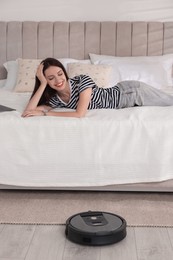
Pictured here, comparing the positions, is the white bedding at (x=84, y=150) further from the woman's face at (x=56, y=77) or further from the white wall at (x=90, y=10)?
the white wall at (x=90, y=10)

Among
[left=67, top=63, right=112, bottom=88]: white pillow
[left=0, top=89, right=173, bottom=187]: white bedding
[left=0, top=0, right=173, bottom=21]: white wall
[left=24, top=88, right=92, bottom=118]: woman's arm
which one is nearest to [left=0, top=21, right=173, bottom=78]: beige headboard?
[left=0, top=0, right=173, bottom=21]: white wall

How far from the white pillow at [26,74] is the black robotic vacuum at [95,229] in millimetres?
1959

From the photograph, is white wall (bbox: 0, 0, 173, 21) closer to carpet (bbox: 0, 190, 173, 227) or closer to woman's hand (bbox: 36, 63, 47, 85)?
woman's hand (bbox: 36, 63, 47, 85)

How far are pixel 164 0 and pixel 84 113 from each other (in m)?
2.24

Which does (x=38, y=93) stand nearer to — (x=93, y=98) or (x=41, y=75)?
(x=41, y=75)

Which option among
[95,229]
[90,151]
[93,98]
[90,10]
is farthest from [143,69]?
[95,229]

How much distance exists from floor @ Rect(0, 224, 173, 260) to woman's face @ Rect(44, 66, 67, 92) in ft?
3.17

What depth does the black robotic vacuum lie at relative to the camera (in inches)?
82.9

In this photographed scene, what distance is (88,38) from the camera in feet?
14.7

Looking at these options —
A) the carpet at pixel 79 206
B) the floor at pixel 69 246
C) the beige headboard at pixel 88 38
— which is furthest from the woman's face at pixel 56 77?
the beige headboard at pixel 88 38

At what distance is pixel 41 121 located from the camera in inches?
105

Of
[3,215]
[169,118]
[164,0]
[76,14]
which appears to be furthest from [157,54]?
[3,215]

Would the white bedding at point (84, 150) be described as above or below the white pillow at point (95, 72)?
below

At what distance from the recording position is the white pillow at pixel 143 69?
4.07 meters
